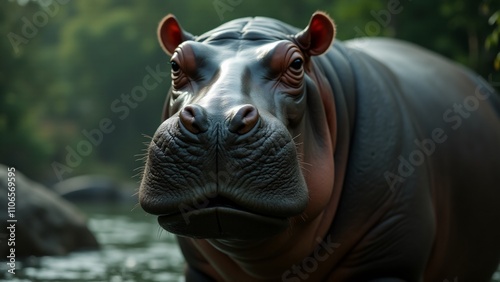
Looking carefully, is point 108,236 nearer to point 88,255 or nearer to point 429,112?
point 88,255

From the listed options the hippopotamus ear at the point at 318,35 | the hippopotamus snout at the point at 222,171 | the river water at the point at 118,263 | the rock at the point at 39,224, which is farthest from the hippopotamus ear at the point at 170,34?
the rock at the point at 39,224

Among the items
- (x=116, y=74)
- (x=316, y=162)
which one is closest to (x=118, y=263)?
(x=316, y=162)

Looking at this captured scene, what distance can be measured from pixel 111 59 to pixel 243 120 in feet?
154

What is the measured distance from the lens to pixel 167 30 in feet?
13.9

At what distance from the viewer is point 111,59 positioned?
162 feet

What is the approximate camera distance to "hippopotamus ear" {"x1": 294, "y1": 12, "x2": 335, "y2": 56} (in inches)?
156

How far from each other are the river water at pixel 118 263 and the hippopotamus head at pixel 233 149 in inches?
74.6

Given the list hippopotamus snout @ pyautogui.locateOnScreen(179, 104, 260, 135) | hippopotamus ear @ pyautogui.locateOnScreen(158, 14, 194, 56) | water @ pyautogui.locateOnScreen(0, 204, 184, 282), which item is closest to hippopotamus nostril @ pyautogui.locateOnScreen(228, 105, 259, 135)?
hippopotamus snout @ pyautogui.locateOnScreen(179, 104, 260, 135)

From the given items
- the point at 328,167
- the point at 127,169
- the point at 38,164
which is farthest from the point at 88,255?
the point at 127,169

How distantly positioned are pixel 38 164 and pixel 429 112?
3048cm

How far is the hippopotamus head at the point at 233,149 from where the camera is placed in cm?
325

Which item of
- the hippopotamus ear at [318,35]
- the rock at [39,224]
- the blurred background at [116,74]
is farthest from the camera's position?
the blurred background at [116,74]

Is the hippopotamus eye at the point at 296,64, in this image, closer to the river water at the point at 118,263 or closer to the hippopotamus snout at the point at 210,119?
the hippopotamus snout at the point at 210,119

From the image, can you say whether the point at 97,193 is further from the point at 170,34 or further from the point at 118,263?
the point at 170,34
